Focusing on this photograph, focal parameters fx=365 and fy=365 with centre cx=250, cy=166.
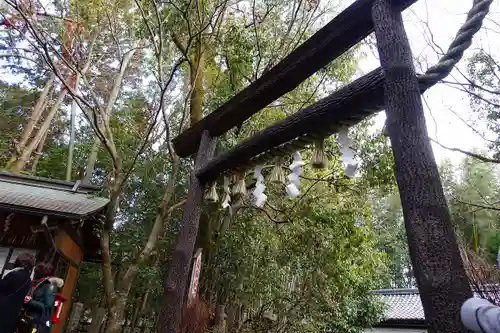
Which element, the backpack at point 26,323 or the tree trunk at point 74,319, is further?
the tree trunk at point 74,319

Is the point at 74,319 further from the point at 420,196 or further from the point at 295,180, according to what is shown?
the point at 420,196

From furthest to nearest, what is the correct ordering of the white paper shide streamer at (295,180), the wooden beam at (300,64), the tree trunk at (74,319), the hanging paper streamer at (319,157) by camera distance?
the tree trunk at (74,319) < the white paper shide streamer at (295,180) < the hanging paper streamer at (319,157) < the wooden beam at (300,64)

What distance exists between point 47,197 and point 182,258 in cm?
327

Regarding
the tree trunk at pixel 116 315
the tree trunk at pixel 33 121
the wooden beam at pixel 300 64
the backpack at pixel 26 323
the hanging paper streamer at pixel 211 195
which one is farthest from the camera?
the tree trunk at pixel 33 121

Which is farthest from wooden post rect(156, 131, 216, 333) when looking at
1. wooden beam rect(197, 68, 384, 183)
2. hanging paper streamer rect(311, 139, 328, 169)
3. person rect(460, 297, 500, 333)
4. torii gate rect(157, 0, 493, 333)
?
person rect(460, 297, 500, 333)

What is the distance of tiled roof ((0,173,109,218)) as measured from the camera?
183 inches

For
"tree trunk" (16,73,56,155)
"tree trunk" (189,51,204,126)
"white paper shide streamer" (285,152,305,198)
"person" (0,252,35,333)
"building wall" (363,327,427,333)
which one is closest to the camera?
"white paper shide streamer" (285,152,305,198)

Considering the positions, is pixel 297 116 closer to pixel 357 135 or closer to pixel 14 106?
pixel 357 135

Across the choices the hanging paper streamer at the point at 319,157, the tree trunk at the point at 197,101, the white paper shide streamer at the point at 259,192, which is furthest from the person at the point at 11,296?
the tree trunk at the point at 197,101

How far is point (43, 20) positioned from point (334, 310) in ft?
27.0

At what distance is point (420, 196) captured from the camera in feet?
5.22

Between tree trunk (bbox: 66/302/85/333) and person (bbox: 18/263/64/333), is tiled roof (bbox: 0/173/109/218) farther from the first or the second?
tree trunk (bbox: 66/302/85/333)

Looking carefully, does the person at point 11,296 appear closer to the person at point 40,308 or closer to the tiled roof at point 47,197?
the person at point 40,308

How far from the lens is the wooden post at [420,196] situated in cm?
142
